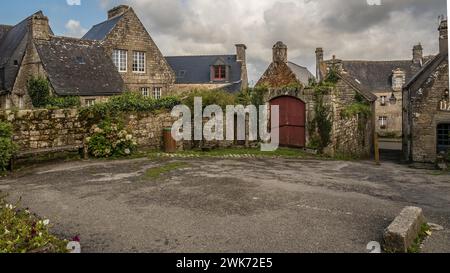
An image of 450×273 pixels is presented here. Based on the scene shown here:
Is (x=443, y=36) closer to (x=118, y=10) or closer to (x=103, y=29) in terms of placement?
(x=103, y=29)

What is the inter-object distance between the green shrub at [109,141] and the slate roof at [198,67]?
2284 cm

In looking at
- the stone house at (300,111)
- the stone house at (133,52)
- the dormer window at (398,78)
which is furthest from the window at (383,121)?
the stone house at (133,52)

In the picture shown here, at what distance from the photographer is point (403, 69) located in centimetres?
3641

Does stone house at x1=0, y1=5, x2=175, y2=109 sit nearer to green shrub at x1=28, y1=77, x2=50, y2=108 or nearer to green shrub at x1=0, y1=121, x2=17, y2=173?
green shrub at x1=28, y1=77, x2=50, y2=108

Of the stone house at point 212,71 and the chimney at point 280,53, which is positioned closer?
the chimney at point 280,53

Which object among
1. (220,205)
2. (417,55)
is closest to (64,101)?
(220,205)

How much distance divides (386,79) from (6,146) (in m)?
35.2

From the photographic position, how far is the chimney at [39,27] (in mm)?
20000

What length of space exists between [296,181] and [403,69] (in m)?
32.7

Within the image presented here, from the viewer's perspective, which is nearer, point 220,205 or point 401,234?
point 401,234

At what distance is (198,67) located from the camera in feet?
116

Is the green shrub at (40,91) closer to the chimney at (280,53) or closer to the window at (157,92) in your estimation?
the window at (157,92)

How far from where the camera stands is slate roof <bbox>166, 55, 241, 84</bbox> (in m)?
34.4

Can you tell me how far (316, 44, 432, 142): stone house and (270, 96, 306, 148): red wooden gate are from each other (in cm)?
1892
